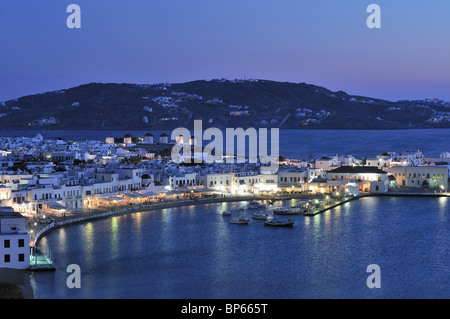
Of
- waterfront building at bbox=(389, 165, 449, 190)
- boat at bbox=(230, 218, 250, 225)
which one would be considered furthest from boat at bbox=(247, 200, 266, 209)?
waterfront building at bbox=(389, 165, 449, 190)

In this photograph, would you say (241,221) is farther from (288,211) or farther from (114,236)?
(114,236)

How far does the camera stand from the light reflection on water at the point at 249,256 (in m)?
13.2

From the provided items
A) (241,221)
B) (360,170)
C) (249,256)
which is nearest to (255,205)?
(241,221)

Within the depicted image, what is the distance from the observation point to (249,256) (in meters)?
16.2

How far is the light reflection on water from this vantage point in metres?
13.2

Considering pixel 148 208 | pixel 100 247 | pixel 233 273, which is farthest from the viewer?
pixel 148 208

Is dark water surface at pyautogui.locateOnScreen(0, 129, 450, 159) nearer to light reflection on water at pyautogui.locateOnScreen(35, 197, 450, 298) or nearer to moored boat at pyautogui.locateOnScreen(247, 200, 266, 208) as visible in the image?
moored boat at pyautogui.locateOnScreen(247, 200, 266, 208)

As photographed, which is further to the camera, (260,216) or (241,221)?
(260,216)

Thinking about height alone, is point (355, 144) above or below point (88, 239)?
above

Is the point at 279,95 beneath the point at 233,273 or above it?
above

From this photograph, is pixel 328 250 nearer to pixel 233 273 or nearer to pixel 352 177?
pixel 233 273
